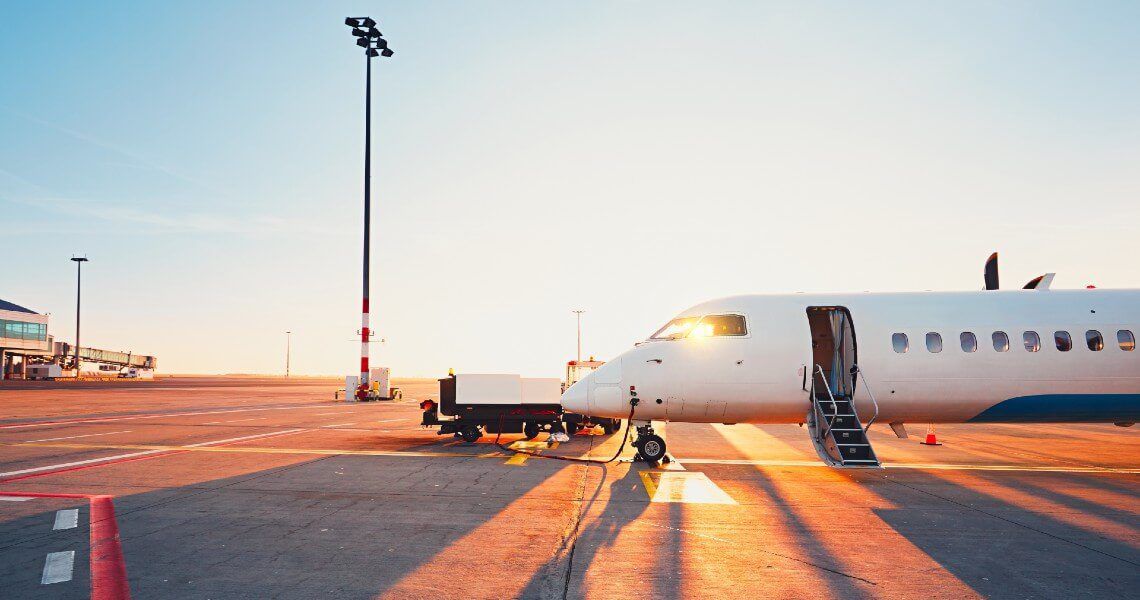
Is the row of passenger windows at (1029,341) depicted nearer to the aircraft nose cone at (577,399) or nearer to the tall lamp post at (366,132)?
the aircraft nose cone at (577,399)

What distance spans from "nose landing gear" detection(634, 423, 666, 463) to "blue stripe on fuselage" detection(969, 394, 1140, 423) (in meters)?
7.37

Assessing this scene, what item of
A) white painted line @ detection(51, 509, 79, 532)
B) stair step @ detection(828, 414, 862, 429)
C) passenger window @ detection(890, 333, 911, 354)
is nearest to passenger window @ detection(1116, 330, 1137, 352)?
passenger window @ detection(890, 333, 911, 354)

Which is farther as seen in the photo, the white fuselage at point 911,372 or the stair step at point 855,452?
the white fuselage at point 911,372

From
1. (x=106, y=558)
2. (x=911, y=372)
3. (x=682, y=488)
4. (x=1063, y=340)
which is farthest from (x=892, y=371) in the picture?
(x=106, y=558)

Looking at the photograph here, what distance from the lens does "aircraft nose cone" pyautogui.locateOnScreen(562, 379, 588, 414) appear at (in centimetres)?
1378

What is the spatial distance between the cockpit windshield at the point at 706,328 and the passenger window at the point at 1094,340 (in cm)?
753

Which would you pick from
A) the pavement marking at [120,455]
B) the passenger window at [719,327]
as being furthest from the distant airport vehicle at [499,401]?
the pavement marking at [120,455]

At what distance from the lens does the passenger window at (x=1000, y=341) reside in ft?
45.1

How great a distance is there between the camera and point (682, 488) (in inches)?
437

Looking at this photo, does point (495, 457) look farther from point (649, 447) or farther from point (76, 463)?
point (76, 463)

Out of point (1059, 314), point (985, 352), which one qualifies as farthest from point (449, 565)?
point (1059, 314)

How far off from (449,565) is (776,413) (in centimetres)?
944

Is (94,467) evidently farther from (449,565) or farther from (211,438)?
(449,565)

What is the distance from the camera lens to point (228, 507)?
918 centimetres
